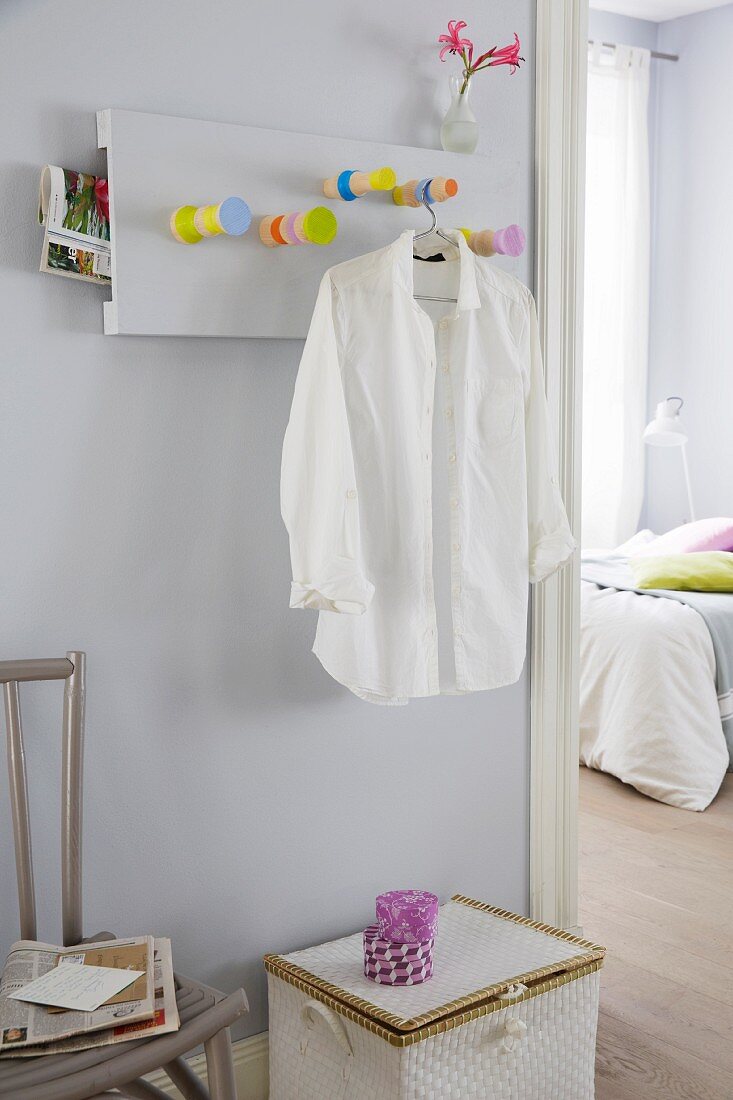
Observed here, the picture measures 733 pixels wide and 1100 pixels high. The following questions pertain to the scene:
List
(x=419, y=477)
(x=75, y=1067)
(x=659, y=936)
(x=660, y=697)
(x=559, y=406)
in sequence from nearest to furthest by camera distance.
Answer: (x=75, y=1067), (x=419, y=477), (x=559, y=406), (x=659, y=936), (x=660, y=697)

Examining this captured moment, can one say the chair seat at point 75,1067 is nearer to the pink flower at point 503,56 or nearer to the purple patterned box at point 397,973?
the purple patterned box at point 397,973

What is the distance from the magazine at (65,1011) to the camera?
1317mm

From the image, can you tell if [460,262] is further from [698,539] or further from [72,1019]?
[698,539]

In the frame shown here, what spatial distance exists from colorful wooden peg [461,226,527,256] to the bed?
1.90 meters

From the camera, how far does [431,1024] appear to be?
1683mm

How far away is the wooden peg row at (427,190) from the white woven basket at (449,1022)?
1.25 m

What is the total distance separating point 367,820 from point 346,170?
1122 mm

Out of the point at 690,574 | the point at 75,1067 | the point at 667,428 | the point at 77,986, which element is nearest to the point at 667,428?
the point at 667,428

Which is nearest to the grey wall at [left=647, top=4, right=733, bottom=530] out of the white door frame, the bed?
the bed

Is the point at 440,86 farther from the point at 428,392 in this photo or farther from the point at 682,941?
the point at 682,941

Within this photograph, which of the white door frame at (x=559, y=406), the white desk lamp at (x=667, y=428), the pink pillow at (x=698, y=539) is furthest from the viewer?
the white desk lamp at (x=667, y=428)

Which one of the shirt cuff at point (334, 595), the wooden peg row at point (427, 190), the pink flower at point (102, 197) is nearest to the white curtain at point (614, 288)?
the wooden peg row at point (427, 190)

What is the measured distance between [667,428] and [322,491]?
3.68 meters

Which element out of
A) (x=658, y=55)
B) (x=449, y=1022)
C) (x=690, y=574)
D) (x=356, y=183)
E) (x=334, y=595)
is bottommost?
(x=449, y=1022)
